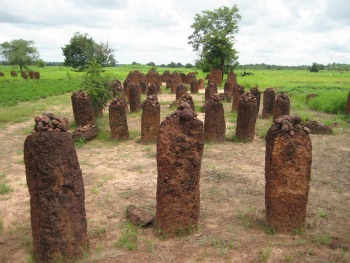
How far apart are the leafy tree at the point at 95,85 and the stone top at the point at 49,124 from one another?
9975 mm

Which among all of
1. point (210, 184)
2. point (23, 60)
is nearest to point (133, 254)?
point (210, 184)

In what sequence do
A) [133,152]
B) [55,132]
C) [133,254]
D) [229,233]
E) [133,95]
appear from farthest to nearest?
[133,95], [133,152], [229,233], [133,254], [55,132]

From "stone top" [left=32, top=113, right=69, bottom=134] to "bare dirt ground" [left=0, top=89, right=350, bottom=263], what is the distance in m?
1.86

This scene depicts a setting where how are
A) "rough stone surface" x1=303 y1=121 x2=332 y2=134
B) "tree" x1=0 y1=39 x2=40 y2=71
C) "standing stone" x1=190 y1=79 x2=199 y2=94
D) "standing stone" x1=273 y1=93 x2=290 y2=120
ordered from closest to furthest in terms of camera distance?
"rough stone surface" x1=303 y1=121 x2=332 y2=134 < "standing stone" x1=273 y1=93 x2=290 y2=120 < "standing stone" x1=190 y1=79 x2=199 y2=94 < "tree" x1=0 y1=39 x2=40 y2=71

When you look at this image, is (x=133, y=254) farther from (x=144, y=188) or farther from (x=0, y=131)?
(x=0, y=131)

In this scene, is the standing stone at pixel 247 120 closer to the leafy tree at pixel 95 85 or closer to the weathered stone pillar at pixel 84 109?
the weathered stone pillar at pixel 84 109

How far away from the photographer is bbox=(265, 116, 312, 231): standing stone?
220 inches

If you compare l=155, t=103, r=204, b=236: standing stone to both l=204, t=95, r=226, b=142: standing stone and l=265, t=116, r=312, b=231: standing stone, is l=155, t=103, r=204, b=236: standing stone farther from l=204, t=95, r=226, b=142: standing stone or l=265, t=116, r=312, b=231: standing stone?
l=204, t=95, r=226, b=142: standing stone

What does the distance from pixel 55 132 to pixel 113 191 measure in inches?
129

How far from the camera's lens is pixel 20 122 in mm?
16562

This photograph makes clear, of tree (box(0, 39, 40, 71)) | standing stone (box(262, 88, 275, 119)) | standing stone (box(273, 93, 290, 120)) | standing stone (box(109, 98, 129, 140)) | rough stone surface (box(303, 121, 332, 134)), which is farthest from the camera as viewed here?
tree (box(0, 39, 40, 71))

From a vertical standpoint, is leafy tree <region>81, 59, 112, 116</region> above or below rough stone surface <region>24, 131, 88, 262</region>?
above

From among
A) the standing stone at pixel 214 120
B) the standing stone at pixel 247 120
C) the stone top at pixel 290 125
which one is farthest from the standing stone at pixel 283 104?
the stone top at pixel 290 125

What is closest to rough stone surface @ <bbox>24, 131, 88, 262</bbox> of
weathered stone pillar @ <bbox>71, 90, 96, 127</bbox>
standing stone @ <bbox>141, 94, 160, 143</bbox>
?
standing stone @ <bbox>141, 94, 160, 143</bbox>
